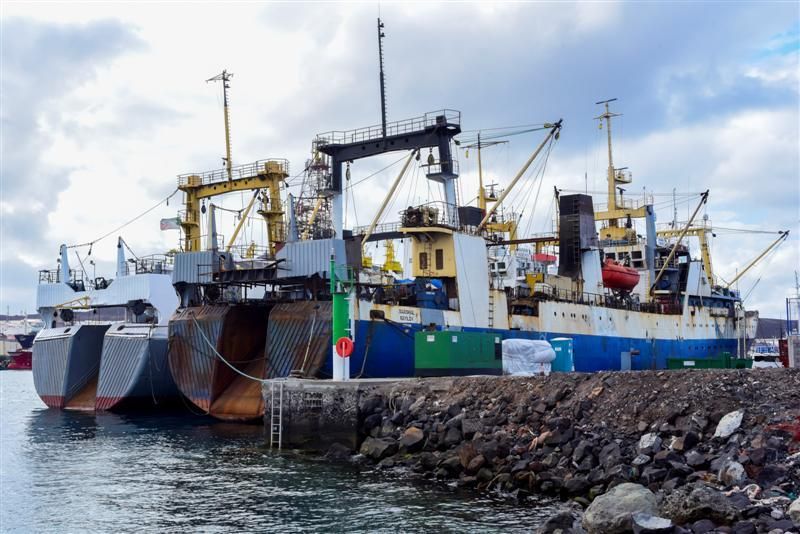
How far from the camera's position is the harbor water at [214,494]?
19125 millimetres

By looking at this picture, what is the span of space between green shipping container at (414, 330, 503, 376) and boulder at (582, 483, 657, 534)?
58.1 ft

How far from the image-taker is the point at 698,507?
50.7 feet

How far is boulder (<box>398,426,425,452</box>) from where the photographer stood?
25406mm

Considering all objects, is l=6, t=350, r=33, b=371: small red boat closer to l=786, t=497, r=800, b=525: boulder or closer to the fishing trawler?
the fishing trawler

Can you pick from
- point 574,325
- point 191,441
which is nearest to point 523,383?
point 191,441

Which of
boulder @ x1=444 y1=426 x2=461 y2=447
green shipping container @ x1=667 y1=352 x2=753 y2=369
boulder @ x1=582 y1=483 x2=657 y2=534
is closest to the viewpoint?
boulder @ x1=582 y1=483 x2=657 y2=534

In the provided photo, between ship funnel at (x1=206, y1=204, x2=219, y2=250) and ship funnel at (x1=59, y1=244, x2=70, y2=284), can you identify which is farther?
ship funnel at (x1=59, y1=244, x2=70, y2=284)

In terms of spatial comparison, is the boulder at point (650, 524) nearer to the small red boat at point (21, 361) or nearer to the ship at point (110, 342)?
the ship at point (110, 342)

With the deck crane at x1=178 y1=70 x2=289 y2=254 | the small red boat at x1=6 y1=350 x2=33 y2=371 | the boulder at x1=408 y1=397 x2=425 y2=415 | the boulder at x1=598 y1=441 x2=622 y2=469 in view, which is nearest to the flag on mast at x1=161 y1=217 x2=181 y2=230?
the deck crane at x1=178 y1=70 x2=289 y2=254

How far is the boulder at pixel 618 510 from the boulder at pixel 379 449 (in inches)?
398

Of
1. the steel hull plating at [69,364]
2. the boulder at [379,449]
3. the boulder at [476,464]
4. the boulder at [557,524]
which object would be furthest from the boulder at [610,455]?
the steel hull plating at [69,364]

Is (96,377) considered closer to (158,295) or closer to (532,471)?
(158,295)

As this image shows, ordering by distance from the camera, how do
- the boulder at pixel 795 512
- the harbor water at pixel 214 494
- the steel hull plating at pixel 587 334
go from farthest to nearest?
the steel hull plating at pixel 587 334
the harbor water at pixel 214 494
the boulder at pixel 795 512

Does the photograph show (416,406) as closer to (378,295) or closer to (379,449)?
(379,449)
